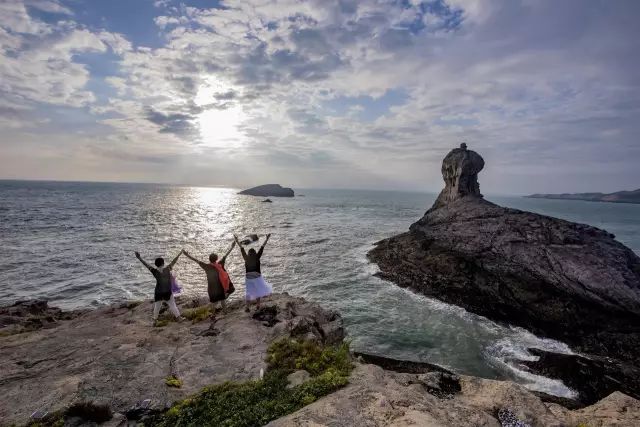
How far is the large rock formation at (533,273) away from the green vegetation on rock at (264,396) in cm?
2137

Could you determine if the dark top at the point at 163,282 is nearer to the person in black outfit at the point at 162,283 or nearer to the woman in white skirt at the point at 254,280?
the person in black outfit at the point at 162,283

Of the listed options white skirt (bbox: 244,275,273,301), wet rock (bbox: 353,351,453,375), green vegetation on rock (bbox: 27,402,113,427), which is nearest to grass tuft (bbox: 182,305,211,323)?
white skirt (bbox: 244,275,273,301)

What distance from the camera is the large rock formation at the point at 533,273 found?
22500mm

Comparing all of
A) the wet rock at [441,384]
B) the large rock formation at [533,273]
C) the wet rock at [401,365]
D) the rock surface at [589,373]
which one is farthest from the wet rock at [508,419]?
the large rock formation at [533,273]

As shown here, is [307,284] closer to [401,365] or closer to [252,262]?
[401,365]

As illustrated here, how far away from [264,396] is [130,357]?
5132 mm

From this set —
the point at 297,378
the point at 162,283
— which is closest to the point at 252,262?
the point at 162,283

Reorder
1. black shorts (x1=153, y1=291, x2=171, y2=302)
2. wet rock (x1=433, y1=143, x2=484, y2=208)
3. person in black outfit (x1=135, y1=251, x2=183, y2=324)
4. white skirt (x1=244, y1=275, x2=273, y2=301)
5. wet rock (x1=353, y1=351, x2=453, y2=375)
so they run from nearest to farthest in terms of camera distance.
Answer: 1. person in black outfit (x1=135, y1=251, x2=183, y2=324)
2. black shorts (x1=153, y1=291, x2=171, y2=302)
3. white skirt (x1=244, y1=275, x2=273, y2=301)
4. wet rock (x1=353, y1=351, x2=453, y2=375)
5. wet rock (x1=433, y1=143, x2=484, y2=208)

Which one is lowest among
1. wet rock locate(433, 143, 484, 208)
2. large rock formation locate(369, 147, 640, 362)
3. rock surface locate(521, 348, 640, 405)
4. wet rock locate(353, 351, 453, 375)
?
rock surface locate(521, 348, 640, 405)

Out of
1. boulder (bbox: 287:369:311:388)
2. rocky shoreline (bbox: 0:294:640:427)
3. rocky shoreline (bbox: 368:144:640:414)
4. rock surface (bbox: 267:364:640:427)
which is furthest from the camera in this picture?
rocky shoreline (bbox: 368:144:640:414)

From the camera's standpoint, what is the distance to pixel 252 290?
46.5 feet

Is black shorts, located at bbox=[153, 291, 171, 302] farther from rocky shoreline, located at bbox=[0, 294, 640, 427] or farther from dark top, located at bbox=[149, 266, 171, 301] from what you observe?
rocky shoreline, located at bbox=[0, 294, 640, 427]

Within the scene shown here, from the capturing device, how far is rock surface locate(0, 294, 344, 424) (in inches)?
321

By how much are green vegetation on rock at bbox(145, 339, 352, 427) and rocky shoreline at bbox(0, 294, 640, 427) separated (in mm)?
324
